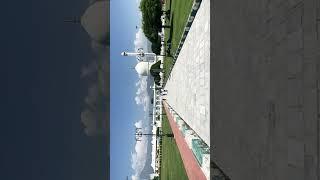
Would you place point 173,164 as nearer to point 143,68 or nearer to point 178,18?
point 178,18

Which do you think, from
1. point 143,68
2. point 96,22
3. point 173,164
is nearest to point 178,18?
point 173,164

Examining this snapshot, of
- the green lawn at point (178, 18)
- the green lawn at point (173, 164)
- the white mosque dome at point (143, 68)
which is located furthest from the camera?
the white mosque dome at point (143, 68)

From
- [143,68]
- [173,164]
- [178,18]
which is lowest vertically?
[173,164]
